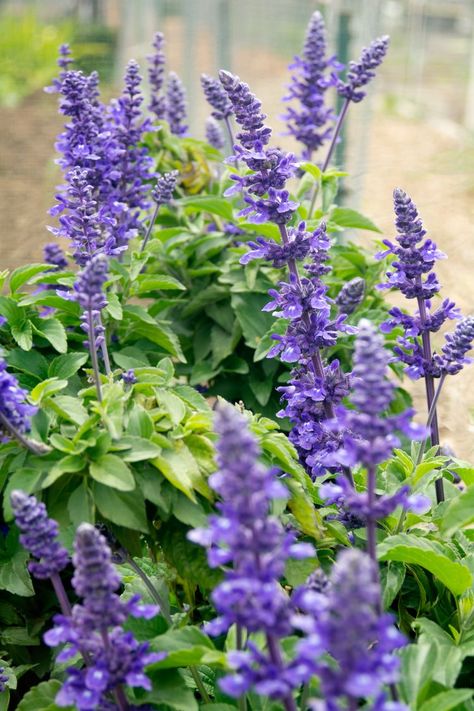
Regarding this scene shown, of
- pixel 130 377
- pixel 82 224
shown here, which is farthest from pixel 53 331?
pixel 130 377

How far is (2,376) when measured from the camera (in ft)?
6.39

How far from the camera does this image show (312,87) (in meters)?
3.87

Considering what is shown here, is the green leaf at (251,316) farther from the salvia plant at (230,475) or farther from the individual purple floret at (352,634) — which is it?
the individual purple floret at (352,634)

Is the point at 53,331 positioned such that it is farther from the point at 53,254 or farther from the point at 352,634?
the point at 352,634

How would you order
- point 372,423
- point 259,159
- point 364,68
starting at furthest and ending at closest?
1. point 364,68
2. point 259,159
3. point 372,423

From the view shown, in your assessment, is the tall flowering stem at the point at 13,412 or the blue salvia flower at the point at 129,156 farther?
the blue salvia flower at the point at 129,156

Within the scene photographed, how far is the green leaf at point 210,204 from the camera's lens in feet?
11.3

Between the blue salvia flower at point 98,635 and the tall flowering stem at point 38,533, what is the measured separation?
59 millimetres

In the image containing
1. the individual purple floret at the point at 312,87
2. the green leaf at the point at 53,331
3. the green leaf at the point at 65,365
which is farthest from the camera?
the individual purple floret at the point at 312,87

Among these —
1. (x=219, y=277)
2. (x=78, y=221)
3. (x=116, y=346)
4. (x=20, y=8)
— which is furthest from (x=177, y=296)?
(x=20, y=8)

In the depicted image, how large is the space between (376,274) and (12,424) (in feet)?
6.33

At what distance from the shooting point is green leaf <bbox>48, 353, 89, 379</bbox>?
8.60 feet

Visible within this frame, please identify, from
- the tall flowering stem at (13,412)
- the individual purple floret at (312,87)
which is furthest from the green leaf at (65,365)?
the individual purple floret at (312,87)

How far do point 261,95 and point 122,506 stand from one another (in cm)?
769
